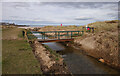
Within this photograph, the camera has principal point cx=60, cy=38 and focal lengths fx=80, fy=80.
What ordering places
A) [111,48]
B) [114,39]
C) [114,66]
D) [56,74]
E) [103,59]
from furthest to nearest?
[114,39]
[111,48]
[103,59]
[114,66]
[56,74]

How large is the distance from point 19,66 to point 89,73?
24.0ft

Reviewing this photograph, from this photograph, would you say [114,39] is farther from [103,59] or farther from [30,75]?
[30,75]

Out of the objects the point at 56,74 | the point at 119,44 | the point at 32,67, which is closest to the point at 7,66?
the point at 32,67

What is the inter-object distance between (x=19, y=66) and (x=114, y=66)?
11.4 metres

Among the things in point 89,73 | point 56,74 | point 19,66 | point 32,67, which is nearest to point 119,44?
point 89,73

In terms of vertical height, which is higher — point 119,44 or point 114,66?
point 119,44

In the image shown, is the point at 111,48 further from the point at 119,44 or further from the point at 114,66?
the point at 114,66

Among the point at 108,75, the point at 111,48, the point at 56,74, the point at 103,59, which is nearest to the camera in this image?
the point at 56,74

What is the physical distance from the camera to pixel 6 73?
673 centimetres

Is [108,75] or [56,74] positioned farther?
[108,75]

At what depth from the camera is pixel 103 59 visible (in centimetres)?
1214

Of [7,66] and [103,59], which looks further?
[103,59]

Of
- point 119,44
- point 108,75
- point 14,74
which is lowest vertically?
point 108,75

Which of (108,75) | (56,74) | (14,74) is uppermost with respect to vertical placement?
(14,74)
